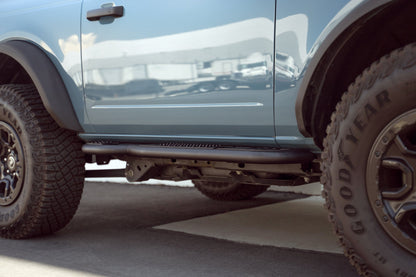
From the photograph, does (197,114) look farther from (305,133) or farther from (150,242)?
(150,242)

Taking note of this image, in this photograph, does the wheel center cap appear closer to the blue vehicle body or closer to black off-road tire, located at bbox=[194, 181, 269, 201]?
the blue vehicle body

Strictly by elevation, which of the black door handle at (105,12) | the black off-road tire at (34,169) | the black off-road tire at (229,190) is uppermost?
the black door handle at (105,12)

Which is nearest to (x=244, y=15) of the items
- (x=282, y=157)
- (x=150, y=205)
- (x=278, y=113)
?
(x=278, y=113)

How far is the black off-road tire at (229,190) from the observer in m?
5.20

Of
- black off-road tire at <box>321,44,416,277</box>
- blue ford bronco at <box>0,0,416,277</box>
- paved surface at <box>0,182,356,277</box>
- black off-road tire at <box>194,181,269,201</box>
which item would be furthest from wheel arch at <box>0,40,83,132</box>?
black off-road tire at <box>194,181,269,201</box>

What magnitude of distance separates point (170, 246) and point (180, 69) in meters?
1.10

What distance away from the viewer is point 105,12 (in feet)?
11.2

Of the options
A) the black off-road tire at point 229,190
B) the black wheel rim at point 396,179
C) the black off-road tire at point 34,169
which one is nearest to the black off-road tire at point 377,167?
the black wheel rim at point 396,179

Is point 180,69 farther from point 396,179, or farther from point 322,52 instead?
point 396,179

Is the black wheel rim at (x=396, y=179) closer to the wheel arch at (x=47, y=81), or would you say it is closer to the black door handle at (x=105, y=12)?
the black door handle at (x=105, y=12)

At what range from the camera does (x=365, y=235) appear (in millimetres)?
2326

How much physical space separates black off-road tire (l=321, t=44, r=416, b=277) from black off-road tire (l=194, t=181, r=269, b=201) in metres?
2.76

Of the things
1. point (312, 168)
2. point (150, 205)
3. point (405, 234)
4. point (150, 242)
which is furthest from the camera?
point (150, 205)

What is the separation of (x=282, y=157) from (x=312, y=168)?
1.07 ft
